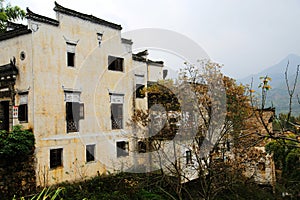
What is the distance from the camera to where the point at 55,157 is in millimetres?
11438

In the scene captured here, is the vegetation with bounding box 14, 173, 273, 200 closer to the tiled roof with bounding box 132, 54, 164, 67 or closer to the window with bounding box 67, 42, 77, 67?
the window with bounding box 67, 42, 77, 67

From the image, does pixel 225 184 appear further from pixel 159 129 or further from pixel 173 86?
pixel 173 86

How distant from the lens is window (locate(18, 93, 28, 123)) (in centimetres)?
1109

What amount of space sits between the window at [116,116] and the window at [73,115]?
178cm

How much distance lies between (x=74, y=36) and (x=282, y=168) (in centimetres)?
1026

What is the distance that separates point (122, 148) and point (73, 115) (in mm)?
3045

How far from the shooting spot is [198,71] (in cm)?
948

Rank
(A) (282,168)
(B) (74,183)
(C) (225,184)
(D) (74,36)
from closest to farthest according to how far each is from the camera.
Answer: (C) (225,184) → (B) (74,183) → (D) (74,36) → (A) (282,168)

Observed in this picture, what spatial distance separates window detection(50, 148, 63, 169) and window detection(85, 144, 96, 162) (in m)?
1.24

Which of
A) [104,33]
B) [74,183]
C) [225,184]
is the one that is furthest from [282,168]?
[104,33]

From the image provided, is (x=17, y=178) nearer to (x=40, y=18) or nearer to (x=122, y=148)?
(x=122, y=148)

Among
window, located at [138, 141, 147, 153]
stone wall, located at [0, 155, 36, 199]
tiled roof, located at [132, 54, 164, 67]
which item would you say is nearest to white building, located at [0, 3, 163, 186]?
stone wall, located at [0, 155, 36, 199]

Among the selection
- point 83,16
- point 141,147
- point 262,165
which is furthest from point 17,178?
point 262,165

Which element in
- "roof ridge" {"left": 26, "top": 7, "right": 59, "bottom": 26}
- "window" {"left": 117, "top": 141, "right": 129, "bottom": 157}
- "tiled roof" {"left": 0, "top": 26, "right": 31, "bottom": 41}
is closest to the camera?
"roof ridge" {"left": 26, "top": 7, "right": 59, "bottom": 26}
